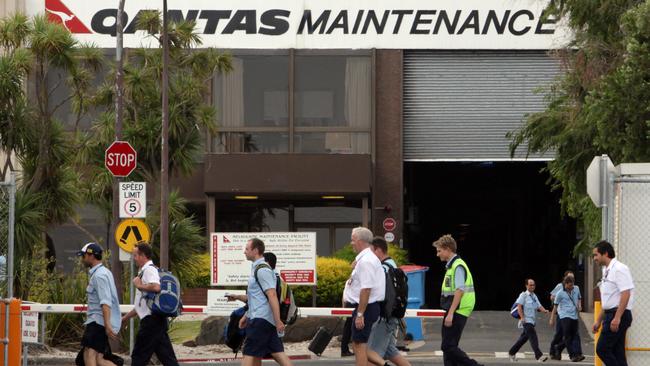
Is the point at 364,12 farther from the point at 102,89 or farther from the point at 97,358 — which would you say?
the point at 97,358

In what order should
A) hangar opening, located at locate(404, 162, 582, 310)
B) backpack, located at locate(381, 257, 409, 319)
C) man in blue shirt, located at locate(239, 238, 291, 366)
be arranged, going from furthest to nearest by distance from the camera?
1. hangar opening, located at locate(404, 162, 582, 310)
2. backpack, located at locate(381, 257, 409, 319)
3. man in blue shirt, located at locate(239, 238, 291, 366)

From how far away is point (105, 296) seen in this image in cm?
1298

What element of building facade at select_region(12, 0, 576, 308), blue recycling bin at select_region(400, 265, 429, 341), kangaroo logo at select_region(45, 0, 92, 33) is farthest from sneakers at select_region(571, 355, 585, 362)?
kangaroo logo at select_region(45, 0, 92, 33)

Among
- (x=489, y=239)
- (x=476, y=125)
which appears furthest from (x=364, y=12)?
(x=489, y=239)

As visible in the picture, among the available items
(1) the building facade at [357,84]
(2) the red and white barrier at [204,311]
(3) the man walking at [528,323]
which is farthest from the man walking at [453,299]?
(1) the building facade at [357,84]

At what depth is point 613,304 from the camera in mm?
13367

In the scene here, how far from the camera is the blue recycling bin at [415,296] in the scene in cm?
2433

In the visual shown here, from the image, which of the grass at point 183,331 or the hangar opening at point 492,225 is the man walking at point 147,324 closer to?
the grass at point 183,331

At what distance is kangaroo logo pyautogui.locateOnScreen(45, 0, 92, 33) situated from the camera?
3525 cm

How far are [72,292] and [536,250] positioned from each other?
3282cm

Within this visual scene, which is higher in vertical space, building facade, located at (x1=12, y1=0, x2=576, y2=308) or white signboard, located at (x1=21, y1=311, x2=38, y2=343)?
building facade, located at (x1=12, y1=0, x2=576, y2=308)

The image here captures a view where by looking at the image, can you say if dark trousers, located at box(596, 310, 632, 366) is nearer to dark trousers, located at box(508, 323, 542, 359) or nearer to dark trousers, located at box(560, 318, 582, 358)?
dark trousers, located at box(508, 323, 542, 359)

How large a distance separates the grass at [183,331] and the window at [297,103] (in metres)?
9.32

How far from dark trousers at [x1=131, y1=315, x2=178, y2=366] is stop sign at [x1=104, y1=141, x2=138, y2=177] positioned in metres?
6.93
